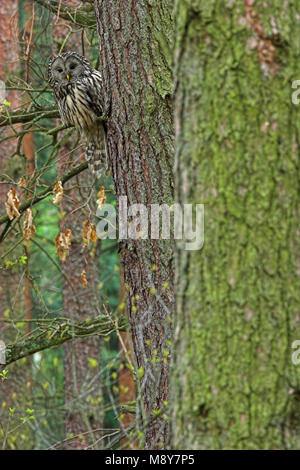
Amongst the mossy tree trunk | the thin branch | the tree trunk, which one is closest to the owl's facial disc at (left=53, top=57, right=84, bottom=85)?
the tree trunk

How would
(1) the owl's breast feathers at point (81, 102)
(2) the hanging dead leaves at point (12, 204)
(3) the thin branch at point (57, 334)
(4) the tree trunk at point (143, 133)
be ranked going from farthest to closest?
1. (1) the owl's breast feathers at point (81, 102)
2. (3) the thin branch at point (57, 334)
3. (2) the hanging dead leaves at point (12, 204)
4. (4) the tree trunk at point (143, 133)

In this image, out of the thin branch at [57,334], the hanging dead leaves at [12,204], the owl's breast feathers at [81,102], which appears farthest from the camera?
the owl's breast feathers at [81,102]

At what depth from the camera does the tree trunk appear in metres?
4.92

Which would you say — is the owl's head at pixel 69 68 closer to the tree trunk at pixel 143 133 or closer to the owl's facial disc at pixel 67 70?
the owl's facial disc at pixel 67 70

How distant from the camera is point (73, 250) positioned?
11820 millimetres

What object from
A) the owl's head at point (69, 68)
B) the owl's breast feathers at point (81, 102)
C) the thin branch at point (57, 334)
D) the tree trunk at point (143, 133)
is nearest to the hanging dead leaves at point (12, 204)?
the owl's breast feathers at point (81, 102)

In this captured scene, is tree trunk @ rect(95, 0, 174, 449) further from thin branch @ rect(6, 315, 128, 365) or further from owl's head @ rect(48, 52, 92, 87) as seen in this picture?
owl's head @ rect(48, 52, 92, 87)

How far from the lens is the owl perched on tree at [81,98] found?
6336 mm

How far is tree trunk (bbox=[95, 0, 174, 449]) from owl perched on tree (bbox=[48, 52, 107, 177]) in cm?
89

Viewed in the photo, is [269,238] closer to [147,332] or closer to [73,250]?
[147,332]

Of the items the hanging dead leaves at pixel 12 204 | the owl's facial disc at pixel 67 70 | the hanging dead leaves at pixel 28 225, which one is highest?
the owl's facial disc at pixel 67 70

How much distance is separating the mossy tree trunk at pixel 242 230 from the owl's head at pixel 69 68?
391 cm

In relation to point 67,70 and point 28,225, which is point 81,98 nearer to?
point 67,70

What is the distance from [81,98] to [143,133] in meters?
1.84
